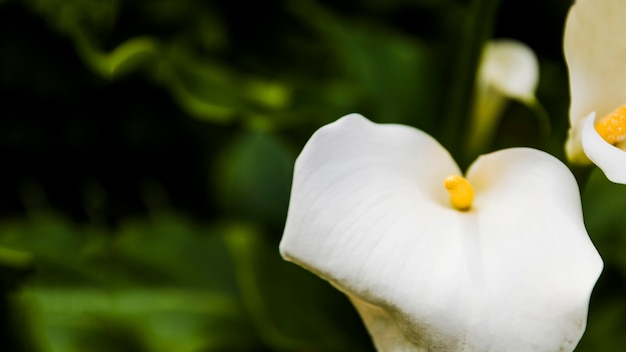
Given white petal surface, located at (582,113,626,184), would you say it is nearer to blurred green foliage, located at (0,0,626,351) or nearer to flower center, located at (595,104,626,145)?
flower center, located at (595,104,626,145)

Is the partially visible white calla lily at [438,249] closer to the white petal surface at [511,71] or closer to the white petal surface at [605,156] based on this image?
the white petal surface at [605,156]

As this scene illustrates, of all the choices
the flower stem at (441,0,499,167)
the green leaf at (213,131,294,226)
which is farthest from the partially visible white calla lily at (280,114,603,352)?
the green leaf at (213,131,294,226)

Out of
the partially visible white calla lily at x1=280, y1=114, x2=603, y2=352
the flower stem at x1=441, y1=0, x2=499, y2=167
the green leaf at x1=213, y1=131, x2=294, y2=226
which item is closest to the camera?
the partially visible white calla lily at x1=280, y1=114, x2=603, y2=352

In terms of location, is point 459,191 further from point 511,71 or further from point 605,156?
point 511,71

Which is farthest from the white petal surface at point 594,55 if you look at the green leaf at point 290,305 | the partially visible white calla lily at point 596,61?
the green leaf at point 290,305

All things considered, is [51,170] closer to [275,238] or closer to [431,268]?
[275,238]
